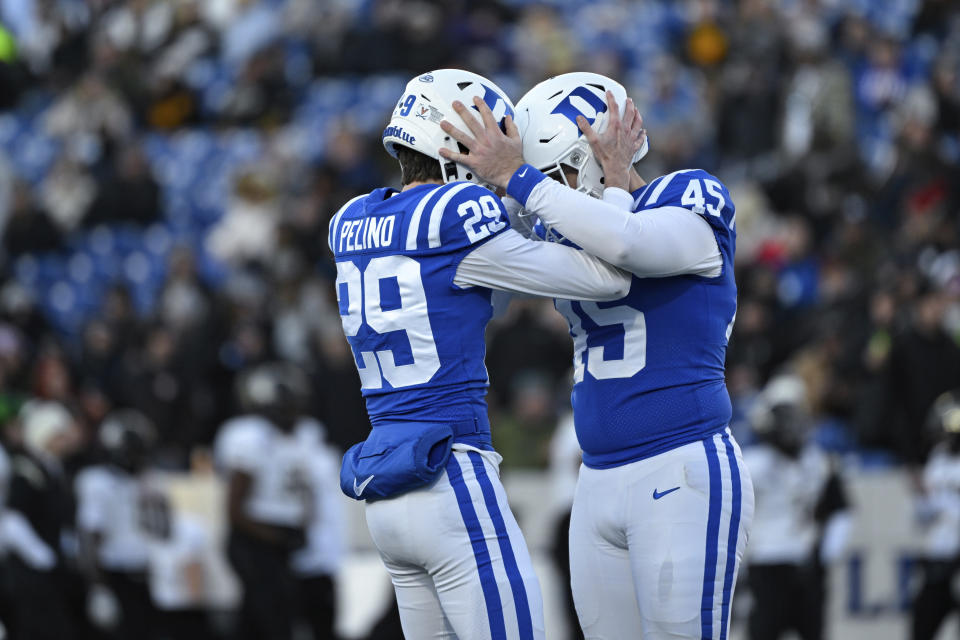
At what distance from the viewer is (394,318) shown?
485 centimetres

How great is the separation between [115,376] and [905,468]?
25.1 ft

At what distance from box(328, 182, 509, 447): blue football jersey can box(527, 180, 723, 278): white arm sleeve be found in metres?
0.17

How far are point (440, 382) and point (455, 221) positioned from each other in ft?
1.59

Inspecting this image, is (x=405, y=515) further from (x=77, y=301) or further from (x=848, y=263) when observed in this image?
(x=77, y=301)

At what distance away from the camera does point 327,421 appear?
13.2 m

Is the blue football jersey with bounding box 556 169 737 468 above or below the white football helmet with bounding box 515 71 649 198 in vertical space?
below

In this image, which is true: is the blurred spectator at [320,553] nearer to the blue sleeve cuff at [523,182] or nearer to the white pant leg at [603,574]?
the white pant leg at [603,574]

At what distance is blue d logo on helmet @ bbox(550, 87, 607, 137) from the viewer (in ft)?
17.0

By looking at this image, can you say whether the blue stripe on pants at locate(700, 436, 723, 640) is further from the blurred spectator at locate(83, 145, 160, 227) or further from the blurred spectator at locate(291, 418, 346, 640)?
the blurred spectator at locate(83, 145, 160, 227)

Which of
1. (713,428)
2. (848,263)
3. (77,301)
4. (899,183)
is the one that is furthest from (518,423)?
(77,301)

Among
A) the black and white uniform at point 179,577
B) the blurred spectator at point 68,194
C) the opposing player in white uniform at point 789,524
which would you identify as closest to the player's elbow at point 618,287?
the opposing player in white uniform at point 789,524

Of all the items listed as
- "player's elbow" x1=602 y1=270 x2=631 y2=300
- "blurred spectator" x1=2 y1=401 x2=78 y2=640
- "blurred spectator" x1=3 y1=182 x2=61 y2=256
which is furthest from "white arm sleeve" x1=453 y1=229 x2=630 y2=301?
"blurred spectator" x1=3 y1=182 x2=61 y2=256

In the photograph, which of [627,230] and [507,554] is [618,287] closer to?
[627,230]

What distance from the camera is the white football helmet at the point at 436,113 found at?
498 cm
